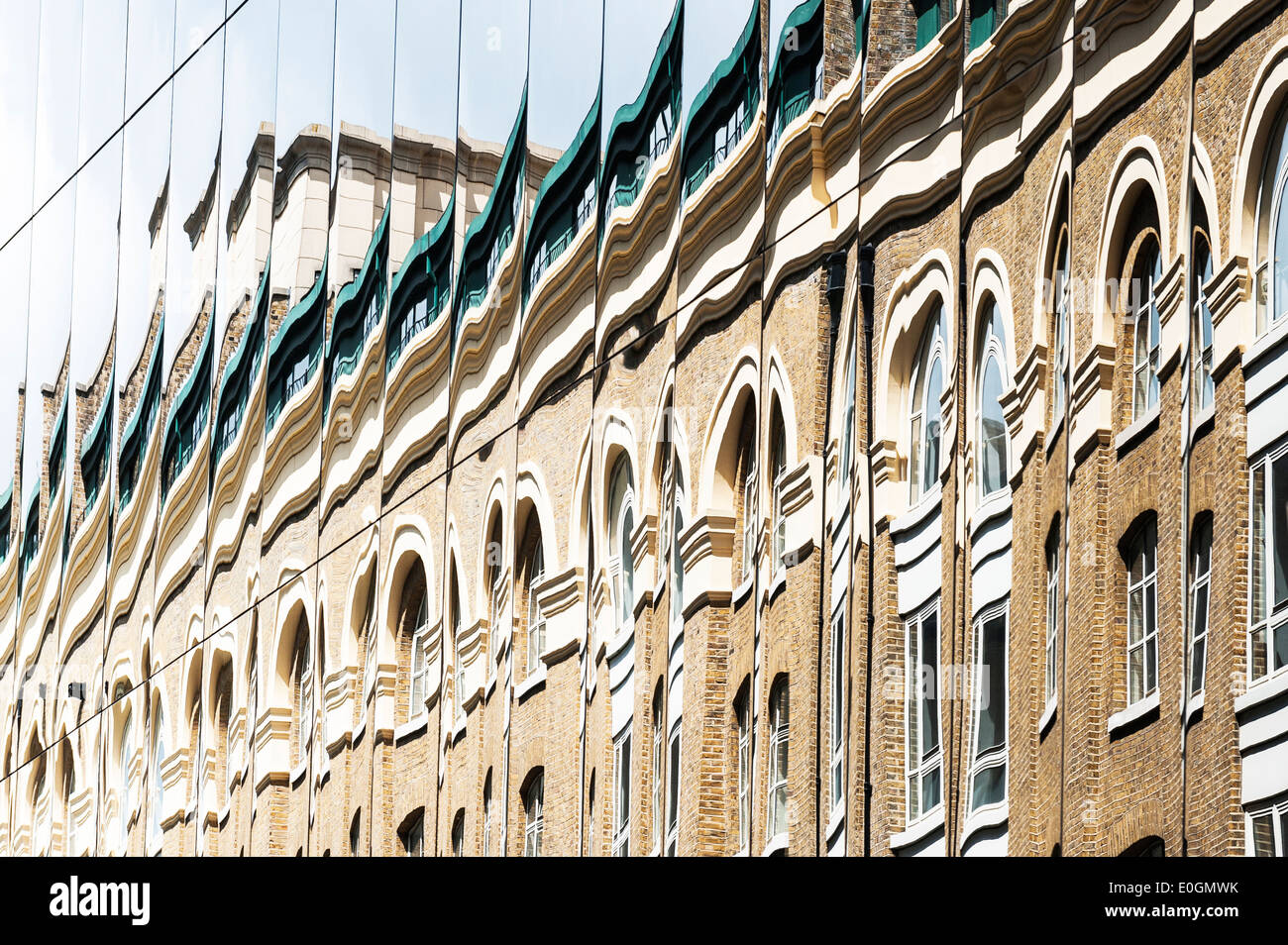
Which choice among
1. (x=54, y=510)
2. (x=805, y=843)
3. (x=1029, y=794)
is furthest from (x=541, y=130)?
(x=54, y=510)

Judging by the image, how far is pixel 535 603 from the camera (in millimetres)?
14078

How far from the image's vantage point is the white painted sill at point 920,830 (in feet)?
33.4

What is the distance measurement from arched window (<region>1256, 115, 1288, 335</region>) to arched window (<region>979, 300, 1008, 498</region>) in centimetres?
169

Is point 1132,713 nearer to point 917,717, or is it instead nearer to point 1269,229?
point 917,717

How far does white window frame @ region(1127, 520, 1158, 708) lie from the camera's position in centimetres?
917

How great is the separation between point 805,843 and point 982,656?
1.53 meters

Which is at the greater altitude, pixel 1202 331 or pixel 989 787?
pixel 1202 331

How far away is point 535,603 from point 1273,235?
6.40 meters

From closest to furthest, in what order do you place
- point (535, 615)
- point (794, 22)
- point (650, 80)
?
point (794, 22), point (650, 80), point (535, 615)

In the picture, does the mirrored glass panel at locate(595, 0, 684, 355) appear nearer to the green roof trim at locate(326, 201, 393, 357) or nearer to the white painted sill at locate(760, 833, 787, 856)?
the green roof trim at locate(326, 201, 393, 357)

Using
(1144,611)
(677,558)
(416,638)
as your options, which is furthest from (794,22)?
(416,638)

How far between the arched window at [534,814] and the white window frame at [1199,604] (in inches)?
218
